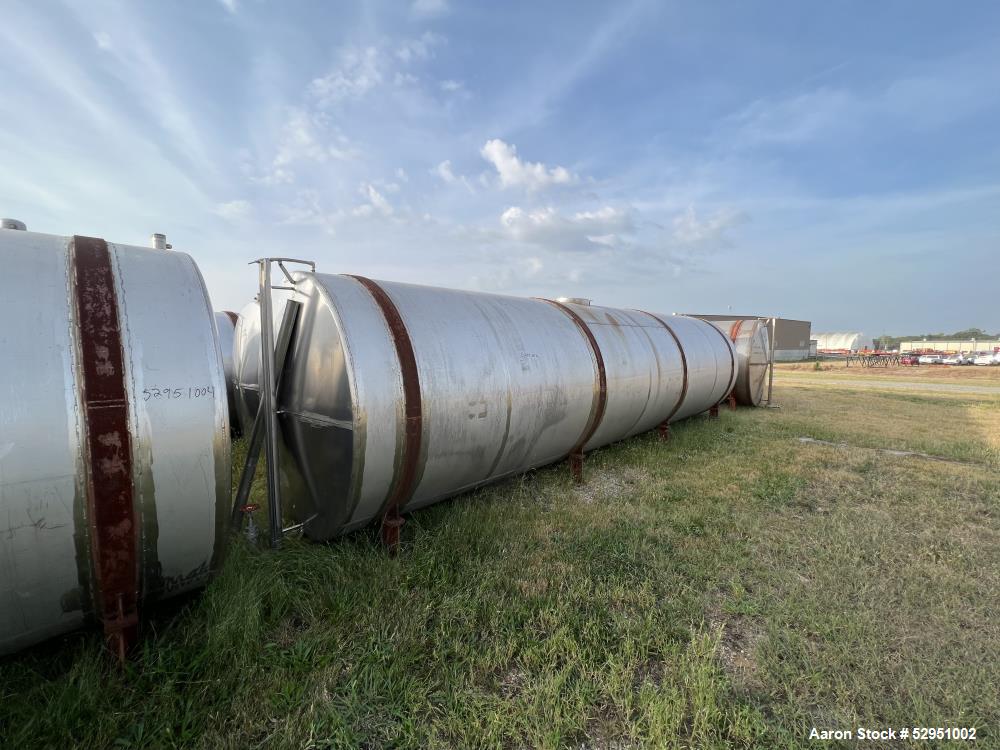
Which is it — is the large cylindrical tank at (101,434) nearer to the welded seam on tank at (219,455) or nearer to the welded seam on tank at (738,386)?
the welded seam on tank at (219,455)

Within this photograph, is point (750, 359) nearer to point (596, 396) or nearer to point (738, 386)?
point (738, 386)

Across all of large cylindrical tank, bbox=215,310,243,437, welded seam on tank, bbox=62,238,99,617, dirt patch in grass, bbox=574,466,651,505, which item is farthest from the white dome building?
welded seam on tank, bbox=62,238,99,617

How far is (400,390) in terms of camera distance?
3.47 metres

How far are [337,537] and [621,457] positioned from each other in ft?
15.2

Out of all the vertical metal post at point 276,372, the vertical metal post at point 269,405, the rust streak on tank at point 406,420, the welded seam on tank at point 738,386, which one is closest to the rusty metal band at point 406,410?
the rust streak on tank at point 406,420

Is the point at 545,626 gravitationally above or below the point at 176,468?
below

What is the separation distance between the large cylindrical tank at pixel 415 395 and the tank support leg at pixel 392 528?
Answer: 100 mm

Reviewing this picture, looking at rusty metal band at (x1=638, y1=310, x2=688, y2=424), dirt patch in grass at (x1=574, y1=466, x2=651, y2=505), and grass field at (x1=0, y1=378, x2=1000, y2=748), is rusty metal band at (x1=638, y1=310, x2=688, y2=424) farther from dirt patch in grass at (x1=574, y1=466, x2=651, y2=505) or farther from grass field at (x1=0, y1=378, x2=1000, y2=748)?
grass field at (x1=0, y1=378, x2=1000, y2=748)

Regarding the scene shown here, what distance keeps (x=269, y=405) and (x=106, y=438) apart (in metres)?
1.53

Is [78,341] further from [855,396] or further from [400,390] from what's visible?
[855,396]

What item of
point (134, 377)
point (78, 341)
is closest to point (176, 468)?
point (134, 377)

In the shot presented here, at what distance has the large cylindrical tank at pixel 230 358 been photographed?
21.8 ft

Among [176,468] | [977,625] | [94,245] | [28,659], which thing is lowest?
[977,625]

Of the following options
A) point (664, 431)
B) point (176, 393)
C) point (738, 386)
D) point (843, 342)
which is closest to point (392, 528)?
point (176, 393)
